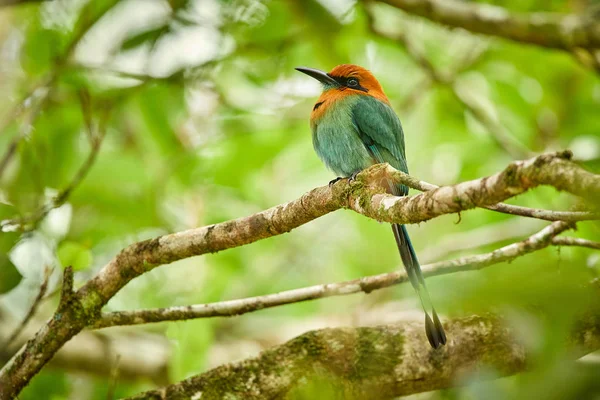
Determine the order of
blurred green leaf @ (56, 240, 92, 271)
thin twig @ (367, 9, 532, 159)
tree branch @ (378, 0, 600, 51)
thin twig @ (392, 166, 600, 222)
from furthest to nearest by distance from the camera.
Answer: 1. thin twig @ (367, 9, 532, 159)
2. tree branch @ (378, 0, 600, 51)
3. blurred green leaf @ (56, 240, 92, 271)
4. thin twig @ (392, 166, 600, 222)

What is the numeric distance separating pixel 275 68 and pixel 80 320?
9.43ft

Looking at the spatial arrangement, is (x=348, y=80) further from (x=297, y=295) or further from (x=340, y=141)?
(x=297, y=295)

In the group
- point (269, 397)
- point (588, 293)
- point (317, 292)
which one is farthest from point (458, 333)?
point (588, 293)

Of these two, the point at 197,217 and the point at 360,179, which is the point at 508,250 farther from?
the point at 197,217

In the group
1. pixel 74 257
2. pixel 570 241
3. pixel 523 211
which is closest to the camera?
pixel 523 211

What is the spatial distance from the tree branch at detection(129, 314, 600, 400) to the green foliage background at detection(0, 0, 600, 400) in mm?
485

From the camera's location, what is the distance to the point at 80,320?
2.64m

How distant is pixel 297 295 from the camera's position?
2.87 meters

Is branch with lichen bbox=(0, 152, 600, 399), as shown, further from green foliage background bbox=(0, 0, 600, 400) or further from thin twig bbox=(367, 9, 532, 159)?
thin twig bbox=(367, 9, 532, 159)

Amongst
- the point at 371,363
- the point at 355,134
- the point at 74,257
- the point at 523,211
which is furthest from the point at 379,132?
the point at 523,211

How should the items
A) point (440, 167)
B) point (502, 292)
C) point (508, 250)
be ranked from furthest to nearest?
1. point (440, 167)
2. point (508, 250)
3. point (502, 292)

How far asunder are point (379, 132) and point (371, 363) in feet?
5.31

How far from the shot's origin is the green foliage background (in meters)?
4.00

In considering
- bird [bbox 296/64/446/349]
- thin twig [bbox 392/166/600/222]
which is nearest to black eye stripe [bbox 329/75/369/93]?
bird [bbox 296/64/446/349]
